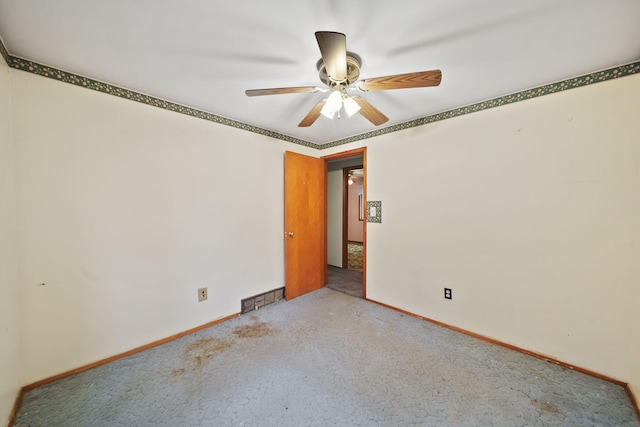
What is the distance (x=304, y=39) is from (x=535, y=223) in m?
2.33

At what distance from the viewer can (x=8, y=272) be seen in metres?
1.35

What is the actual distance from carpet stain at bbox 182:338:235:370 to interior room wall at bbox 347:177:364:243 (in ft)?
19.6

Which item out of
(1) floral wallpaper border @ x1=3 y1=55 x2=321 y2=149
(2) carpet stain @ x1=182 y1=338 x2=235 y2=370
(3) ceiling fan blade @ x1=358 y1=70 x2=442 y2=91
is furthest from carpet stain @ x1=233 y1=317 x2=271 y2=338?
(3) ceiling fan blade @ x1=358 y1=70 x2=442 y2=91

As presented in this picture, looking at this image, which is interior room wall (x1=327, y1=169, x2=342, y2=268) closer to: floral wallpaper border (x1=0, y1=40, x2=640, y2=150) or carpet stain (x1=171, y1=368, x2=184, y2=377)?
floral wallpaper border (x1=0, y1=40, x2=640, y2=150)

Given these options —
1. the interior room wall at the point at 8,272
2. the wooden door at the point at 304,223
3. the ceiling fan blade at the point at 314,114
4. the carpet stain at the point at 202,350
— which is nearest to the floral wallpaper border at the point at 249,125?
the interior room wall at the point at 8,272

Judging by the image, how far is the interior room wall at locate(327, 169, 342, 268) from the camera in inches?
184

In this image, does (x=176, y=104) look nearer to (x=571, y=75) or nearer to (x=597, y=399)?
(x=571, y=75)

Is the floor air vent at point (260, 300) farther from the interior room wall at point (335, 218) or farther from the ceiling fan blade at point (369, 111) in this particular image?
the ceiling fan blade at point (369, 111)

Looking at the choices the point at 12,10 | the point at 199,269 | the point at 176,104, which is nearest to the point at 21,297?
the point at 199,269

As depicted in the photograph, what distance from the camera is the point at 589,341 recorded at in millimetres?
1721

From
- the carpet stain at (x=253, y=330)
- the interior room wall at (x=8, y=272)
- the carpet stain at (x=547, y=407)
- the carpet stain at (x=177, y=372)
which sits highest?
the interior room wall at (x=8, y=272)

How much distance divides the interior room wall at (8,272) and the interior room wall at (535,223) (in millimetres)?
3183

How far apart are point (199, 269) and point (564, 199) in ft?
11.1

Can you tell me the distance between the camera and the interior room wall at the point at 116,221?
1.58 meters
